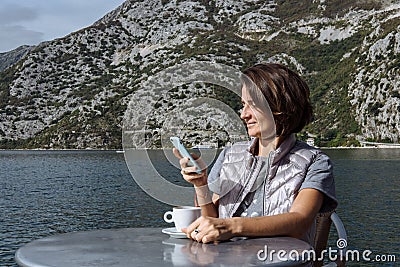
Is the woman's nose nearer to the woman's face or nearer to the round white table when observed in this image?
the woman's face

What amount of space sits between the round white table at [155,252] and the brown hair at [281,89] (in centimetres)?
70

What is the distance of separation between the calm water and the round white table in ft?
28.3

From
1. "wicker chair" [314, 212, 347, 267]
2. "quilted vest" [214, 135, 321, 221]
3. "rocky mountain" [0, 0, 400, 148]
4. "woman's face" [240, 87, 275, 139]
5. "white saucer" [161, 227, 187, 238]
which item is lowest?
"wicker chair" [314, 212, 347, 267]

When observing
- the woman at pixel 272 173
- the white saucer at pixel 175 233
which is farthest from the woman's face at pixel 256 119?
the white saucer at pixel 175 233

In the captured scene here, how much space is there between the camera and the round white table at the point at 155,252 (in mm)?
2590

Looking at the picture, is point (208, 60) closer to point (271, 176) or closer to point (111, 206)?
point (111, 206)

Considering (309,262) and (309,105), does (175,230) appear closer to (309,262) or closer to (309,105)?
(309,262)

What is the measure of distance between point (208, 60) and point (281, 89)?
87.7 metres

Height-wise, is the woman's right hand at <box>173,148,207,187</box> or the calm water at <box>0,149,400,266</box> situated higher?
the woman's right hand at <box>173,148,207,187</box>

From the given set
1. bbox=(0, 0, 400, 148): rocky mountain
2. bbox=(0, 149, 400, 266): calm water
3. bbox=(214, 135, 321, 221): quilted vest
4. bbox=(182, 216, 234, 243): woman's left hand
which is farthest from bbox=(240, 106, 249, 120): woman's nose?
bbox=(0, 0, 400, 148): rocky mountain

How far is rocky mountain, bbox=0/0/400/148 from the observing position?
88.7 m

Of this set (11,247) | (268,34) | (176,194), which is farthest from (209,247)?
(268,34)

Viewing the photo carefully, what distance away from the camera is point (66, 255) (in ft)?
9.13

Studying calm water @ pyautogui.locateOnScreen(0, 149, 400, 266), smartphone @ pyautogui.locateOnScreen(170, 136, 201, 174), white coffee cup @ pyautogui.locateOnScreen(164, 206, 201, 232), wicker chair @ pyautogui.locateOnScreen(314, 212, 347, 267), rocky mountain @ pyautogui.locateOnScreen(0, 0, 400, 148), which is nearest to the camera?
smartphone @ pyautogui.locateOnScreen(170, 136, 201, 174)
